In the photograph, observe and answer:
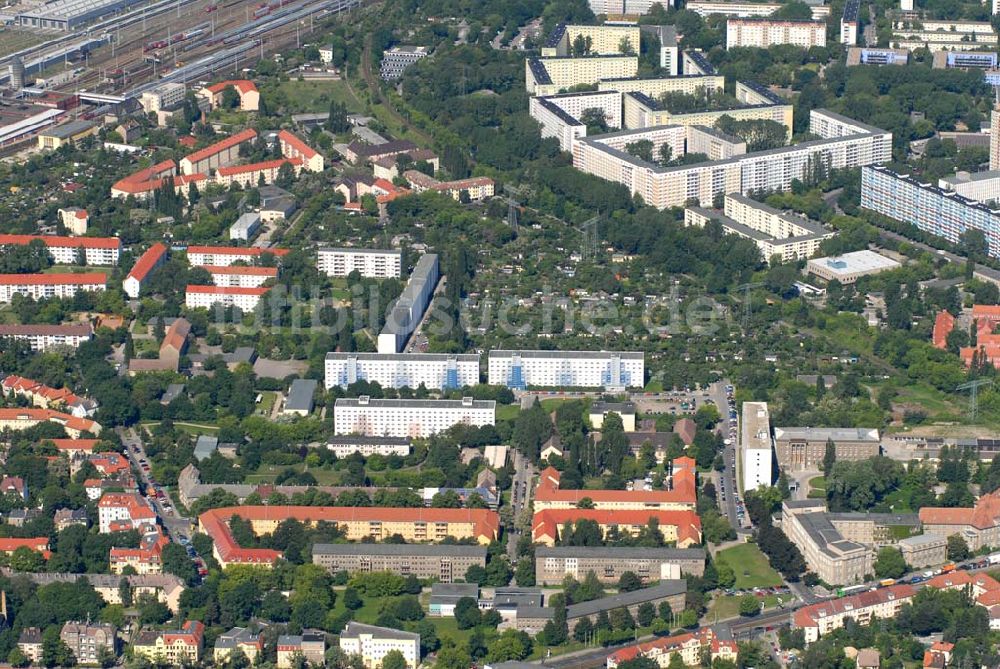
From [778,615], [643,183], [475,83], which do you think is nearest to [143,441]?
[778,615]

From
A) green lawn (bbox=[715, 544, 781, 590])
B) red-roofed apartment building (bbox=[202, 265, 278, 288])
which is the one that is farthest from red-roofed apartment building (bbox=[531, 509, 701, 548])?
red-roofed apartment building (bbox=[202, 265, 278, 288])

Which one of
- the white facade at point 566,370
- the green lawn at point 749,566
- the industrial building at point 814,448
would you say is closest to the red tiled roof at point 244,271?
the white facade at point 566,370

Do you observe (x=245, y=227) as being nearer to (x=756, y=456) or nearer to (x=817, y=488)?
(x=756, y=456)

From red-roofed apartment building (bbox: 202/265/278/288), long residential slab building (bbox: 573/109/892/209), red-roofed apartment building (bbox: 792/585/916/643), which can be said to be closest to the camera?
red-roofed apartment building (bbox: 792/585/916/643)

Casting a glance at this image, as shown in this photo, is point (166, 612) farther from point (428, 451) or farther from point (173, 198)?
point (173, 198)

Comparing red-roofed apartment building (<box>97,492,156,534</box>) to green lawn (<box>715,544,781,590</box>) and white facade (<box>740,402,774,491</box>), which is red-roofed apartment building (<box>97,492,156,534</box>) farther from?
white facade (<box>740,402,774,491</box>)

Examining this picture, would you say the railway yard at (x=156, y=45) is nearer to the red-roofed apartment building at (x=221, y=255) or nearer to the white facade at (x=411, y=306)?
the red-roofed apartment building at (x=221, y=255)
